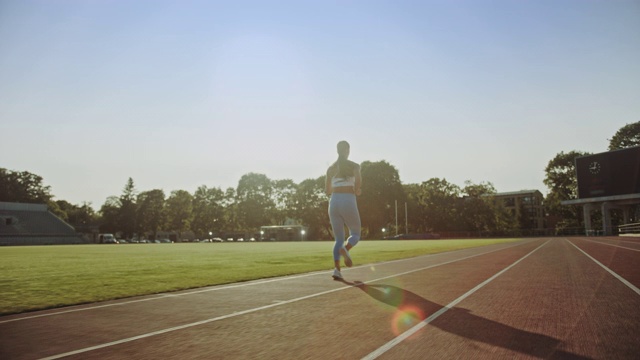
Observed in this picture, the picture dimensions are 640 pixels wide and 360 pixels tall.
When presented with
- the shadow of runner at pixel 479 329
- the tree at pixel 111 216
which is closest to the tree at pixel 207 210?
the tree at pixel 111 216

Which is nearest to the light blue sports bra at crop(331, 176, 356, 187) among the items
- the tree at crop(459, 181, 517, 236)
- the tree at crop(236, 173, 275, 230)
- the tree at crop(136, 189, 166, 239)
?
the tree at crop(459, 181, 517, 236)

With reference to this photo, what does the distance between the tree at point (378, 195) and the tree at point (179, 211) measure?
2393 inches

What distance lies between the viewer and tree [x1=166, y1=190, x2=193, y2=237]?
124m

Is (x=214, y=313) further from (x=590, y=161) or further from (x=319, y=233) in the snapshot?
(x=319, y=233)

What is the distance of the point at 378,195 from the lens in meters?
85.0

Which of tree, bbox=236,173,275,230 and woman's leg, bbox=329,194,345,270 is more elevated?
tree, bbox=236,173,275,230

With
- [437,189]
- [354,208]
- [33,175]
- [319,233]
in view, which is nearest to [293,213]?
[319,233]

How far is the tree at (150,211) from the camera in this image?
11800 cm

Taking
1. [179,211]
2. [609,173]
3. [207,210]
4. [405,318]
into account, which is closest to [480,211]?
[609,173]

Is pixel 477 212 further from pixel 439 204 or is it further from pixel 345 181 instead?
pixel 345 181

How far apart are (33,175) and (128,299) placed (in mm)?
117656

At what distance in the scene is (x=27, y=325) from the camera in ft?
13.7

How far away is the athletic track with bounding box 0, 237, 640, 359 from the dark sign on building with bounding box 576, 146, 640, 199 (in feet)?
185

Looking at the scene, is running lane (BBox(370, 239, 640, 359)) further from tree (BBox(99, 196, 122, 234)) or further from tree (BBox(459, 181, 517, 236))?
tree (BBox(99, 196, 122, 234))
